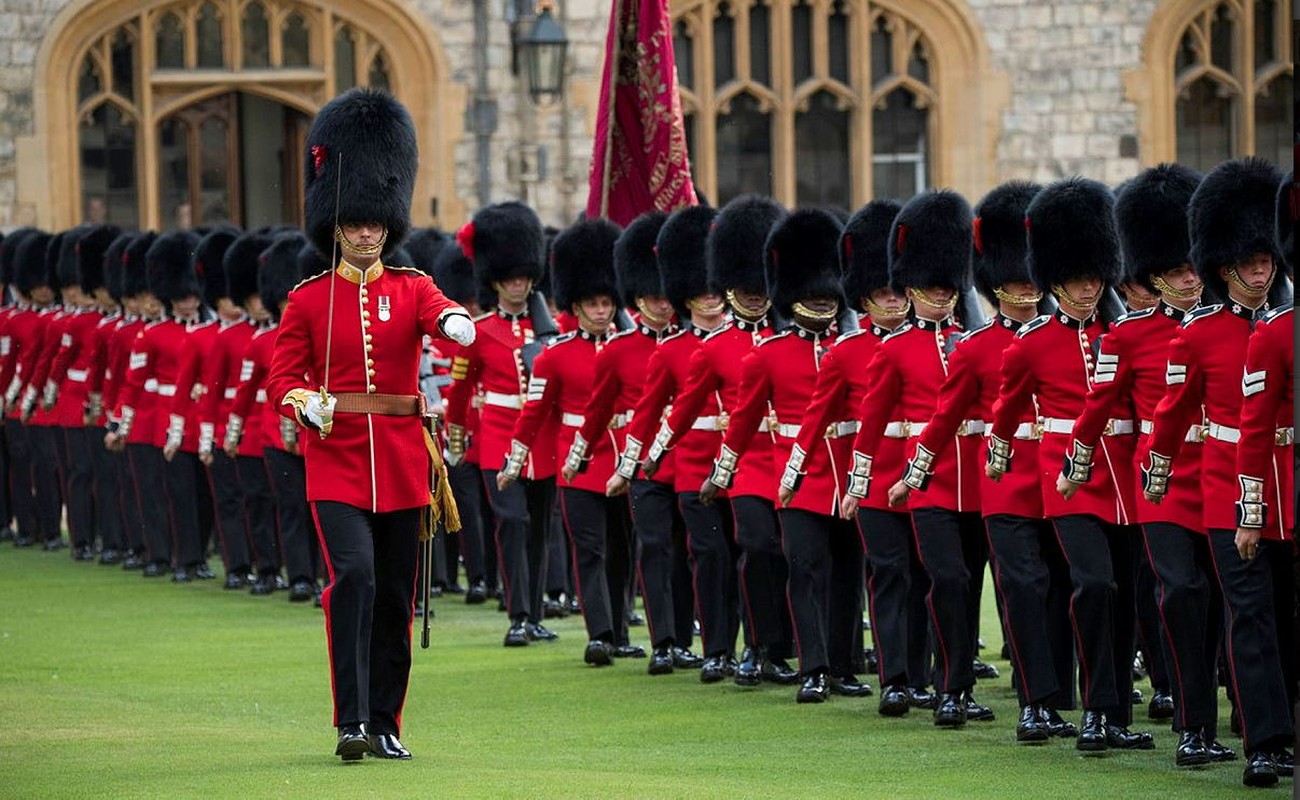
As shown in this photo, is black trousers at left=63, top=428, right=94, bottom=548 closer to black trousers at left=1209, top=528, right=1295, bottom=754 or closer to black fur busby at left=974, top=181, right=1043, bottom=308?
black fur busby at left=974, top=181, right=1043, bottom=308

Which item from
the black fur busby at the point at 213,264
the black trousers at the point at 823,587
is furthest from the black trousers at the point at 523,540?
the black fur busby at the point at 213,264

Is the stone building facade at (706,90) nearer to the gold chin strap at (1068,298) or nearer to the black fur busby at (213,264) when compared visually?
the black fur busby at (213,264)

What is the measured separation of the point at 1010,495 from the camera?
780 centimetres

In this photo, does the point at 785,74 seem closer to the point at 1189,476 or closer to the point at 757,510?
the point at 757,510

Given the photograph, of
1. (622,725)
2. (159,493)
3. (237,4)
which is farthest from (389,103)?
(237,4)

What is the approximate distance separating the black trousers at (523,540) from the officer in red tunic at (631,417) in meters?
0.50

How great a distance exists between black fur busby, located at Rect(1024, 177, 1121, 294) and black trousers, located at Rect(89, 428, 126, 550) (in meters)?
7.47

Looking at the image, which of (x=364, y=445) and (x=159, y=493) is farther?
(x=159, y=493)

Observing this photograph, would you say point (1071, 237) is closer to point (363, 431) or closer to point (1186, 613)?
point (1186, 613)

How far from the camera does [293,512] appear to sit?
40.3 feet

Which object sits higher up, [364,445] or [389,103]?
[389,103]

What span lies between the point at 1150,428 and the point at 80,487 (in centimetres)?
855

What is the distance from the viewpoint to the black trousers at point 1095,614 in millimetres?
7504

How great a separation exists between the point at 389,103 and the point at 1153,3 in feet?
44.4
